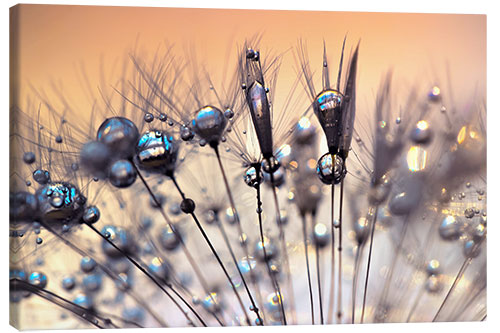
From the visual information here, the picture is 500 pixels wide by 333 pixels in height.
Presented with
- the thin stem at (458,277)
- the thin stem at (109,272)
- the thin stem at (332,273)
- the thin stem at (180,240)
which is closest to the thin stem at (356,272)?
the thin stem at (332,273)

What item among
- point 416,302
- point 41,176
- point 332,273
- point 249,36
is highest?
point 249,36

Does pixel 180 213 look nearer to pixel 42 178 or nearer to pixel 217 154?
pixel 217 154

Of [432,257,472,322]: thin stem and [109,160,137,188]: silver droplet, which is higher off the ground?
[109,160,137,188]: silver droplet

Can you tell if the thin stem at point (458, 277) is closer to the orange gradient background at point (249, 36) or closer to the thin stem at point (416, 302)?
the thin stem at point (416, 302)

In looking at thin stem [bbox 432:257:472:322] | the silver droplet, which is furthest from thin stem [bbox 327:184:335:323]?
the silver droplet

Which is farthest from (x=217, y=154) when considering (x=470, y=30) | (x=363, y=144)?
(x=470, y=30)

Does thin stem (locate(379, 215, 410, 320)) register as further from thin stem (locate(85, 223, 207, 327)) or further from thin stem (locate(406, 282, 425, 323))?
thin stem (locate(85, 223, 207, 327))

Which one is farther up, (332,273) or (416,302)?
(332,273)

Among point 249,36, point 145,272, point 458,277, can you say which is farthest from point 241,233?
point 458,277

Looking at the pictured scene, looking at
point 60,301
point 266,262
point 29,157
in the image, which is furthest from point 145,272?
point 29,157

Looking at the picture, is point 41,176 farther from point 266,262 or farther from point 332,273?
point 332,273

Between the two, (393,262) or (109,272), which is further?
(393,262)
